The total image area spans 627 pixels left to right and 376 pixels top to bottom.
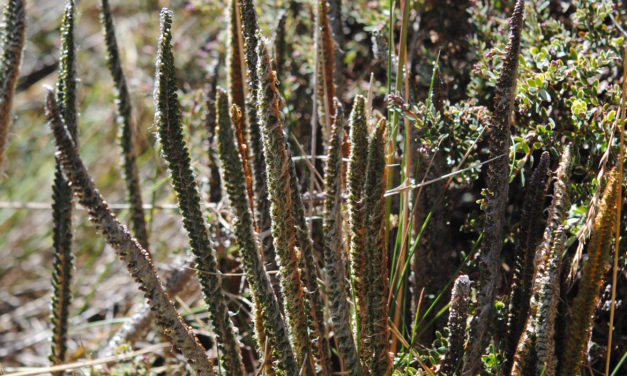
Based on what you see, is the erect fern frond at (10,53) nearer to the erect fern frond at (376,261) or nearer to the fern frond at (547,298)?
the erect fern frond at (376,261)

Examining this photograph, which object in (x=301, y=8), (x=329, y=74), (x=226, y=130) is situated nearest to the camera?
(x=226, y=130)

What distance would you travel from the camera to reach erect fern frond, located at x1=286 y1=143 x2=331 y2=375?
3.47ft

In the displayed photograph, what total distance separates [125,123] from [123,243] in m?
0.71

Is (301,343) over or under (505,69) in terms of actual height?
under

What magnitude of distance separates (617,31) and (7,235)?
8.15 ft

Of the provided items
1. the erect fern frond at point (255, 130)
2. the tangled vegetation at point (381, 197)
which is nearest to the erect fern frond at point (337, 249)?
the tangled vegetation at point (381, 197)

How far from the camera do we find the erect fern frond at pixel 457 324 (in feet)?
3.34

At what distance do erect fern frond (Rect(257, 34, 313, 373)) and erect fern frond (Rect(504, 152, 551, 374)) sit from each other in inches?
14.7

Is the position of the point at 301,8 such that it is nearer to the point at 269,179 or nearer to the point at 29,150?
the point at 269,179

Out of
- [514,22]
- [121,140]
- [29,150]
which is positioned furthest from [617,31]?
[29,150]

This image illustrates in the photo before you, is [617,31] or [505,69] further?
[617,31]

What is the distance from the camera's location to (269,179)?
99 cm

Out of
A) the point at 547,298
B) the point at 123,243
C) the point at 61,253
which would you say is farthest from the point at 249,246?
the point at 61,253

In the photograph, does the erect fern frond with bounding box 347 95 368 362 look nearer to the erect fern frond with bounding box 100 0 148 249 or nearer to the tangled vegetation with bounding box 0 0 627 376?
the tangled vegetation with bounding box 0 0 627 376
